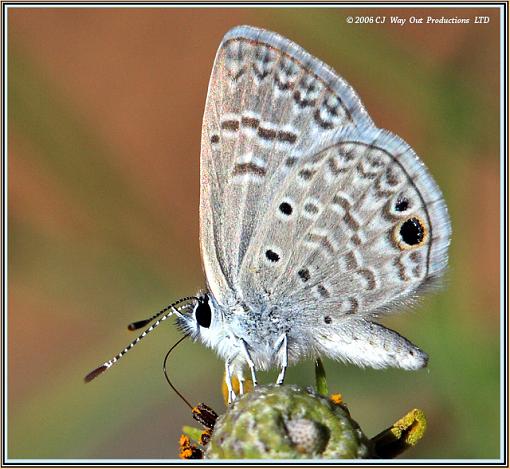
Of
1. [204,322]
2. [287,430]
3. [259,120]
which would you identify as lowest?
[287,430]

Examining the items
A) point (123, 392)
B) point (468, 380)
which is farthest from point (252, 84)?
point (123, 392)

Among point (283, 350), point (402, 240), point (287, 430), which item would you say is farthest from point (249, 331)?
point (287, 430)

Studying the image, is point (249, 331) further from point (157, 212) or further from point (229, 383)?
point (157, 212)

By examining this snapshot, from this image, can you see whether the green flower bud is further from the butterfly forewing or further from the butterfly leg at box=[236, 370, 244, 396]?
the butterfly forewing

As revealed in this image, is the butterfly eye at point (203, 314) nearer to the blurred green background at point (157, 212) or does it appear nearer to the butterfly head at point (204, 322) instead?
the butterfly head at point (204, 322)

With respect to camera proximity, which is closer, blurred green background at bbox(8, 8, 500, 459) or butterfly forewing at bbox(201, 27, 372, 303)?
butterfly forewing at bbox(201, 27, 372, 303)

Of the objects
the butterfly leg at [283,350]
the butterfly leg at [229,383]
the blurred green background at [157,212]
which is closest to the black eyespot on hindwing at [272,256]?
the butterfly leg at [283,350]

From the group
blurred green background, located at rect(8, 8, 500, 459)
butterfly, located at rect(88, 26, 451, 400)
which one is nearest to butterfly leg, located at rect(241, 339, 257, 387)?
butterfly, located at rect(88, 26, 451, 400)
